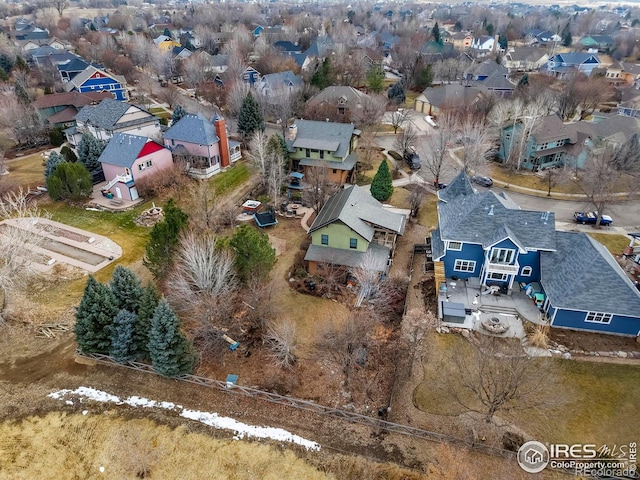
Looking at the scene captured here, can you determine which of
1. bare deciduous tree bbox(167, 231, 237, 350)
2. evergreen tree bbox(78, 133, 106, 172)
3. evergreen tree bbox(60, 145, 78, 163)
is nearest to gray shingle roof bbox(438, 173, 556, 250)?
bare deciduous tree bbox(167, 231, 237, 350)

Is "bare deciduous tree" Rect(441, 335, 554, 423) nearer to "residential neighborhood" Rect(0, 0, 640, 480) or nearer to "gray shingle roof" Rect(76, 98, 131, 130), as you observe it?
"residential neighborhood" Rect(0, 0, 640, 480)

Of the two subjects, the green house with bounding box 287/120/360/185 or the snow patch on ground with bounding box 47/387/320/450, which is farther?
the green house with bounding box 287/120/360/185

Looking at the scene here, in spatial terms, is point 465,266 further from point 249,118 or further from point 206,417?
point 249,118

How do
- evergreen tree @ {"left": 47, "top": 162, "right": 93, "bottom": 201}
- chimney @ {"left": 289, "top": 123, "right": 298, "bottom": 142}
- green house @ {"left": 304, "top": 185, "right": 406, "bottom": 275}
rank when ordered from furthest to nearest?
chimney @ {"left": 289, "top": 123, "right": 298, "bottom": 142} < evergreen tree @ {"left": 47, "top": 162, "right": 93, "bottom": 201} < green house @ {"left": 304, "top": 185, "right": 406, "bottom": 275}

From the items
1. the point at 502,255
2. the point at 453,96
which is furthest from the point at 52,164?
the point at 453,96

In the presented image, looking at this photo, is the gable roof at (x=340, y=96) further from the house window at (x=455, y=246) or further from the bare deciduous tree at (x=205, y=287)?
the bare deciduous tree at (x=205, y=287)

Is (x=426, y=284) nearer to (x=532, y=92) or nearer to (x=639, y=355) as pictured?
(x=639, y=355)

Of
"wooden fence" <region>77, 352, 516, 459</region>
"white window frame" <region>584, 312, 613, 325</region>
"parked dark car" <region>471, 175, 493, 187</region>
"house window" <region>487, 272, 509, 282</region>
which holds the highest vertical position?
"white window frame" <region>584, 312, 613, 325</region>
